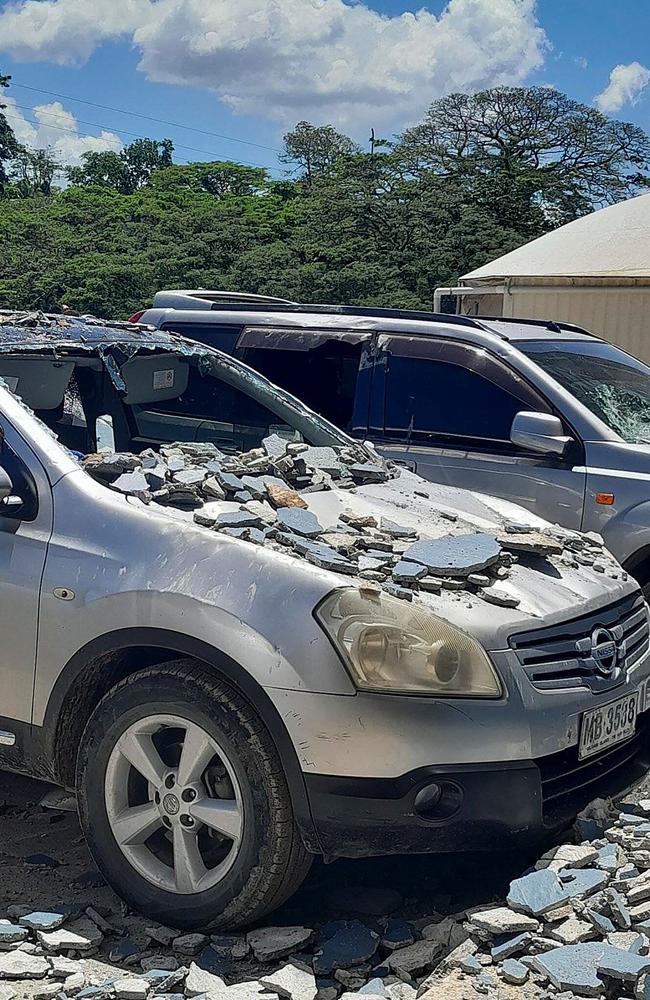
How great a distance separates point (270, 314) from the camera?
22.7ft

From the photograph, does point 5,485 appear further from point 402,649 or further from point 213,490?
point 402,649

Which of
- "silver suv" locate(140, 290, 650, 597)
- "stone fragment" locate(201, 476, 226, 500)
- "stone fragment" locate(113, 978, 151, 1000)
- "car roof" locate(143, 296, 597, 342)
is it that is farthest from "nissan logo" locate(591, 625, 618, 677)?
"car roof" locate(143, 296, 597, 342)

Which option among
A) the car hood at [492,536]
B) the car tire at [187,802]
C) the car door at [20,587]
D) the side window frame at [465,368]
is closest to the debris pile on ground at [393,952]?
the car tire at [187,802]

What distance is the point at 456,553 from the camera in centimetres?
353

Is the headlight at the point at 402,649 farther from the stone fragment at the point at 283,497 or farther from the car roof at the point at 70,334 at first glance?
the car roof at the point at 70,334

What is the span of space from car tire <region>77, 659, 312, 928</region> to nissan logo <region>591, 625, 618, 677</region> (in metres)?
1.06

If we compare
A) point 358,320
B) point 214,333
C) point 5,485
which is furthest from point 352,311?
point 5,485

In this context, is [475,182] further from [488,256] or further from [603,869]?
[603,869]

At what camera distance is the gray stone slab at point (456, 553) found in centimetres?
340

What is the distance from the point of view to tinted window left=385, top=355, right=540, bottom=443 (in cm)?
602

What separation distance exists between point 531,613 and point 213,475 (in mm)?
1202

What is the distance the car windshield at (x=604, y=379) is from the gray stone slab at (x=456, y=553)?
2.50 m

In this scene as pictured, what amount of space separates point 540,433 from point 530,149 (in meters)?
39.9

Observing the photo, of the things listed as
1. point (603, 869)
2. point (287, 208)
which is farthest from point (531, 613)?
point (287, 208)
